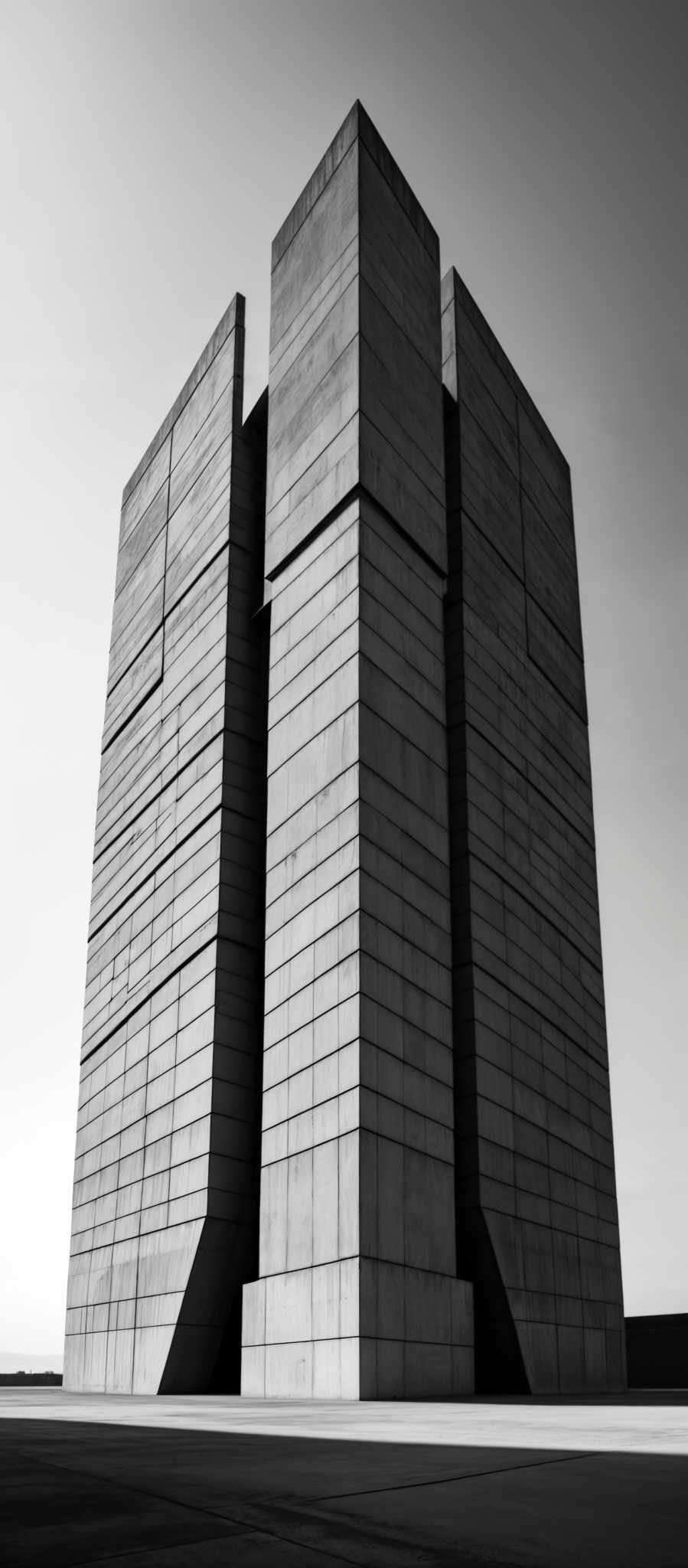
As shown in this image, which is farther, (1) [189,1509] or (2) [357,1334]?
(2) [357,1334]

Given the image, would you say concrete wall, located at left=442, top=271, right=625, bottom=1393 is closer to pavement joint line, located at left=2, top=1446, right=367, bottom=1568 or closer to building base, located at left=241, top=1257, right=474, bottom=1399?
building base, located at left=241, top=1257, right=474, bottom=1399

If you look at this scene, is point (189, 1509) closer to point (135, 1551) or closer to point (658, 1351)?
point (135, 1551)

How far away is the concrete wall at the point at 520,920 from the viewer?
29328 millimetres

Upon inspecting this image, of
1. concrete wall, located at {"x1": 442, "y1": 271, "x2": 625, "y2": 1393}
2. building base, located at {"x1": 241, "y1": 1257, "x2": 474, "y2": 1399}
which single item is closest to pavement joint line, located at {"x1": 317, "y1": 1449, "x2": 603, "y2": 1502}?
building base, located at {"x1": 241, "y1": 1257, "x2": 474, "y2": 1399}

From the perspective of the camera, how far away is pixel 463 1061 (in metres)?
29.7

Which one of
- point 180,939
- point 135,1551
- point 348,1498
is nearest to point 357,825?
point 180,939

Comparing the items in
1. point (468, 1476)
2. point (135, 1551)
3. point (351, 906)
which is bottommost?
point (468, 1476)

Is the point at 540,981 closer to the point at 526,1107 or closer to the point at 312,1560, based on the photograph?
the point at 526,1107

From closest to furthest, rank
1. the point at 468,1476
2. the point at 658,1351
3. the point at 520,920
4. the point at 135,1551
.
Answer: the point at 135,1551
the point at 468,1476
the point at 520,920
the point at 658,1351

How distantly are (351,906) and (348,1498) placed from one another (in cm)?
2036

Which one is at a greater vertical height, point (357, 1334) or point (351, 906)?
point (351, 906)

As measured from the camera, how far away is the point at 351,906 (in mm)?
25984

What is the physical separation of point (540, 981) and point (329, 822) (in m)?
11.5

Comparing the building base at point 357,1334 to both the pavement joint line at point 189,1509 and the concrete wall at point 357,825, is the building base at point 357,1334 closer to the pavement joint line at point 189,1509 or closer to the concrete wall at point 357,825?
the concrete wall at point 357,825
